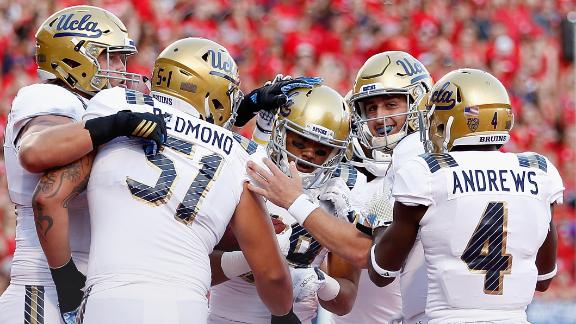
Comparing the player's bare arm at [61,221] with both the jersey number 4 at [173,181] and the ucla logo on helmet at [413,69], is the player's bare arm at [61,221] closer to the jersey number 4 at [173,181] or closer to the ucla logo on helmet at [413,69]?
the jersey number 4 at [173,181]

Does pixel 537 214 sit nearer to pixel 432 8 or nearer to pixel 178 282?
pixel 178 282

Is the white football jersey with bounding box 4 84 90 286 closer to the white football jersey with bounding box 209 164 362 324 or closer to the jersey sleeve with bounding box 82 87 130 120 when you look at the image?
the jersey sleeve with bounding box 82 87 130 120

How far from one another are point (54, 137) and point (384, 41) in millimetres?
9902

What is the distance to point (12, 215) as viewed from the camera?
1003cm

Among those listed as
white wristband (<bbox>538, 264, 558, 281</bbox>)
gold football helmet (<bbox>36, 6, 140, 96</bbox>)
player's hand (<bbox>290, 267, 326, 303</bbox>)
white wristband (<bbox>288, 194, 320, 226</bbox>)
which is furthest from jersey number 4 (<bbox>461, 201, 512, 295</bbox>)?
gold football helmet (<bbox>36, 6, 140, 96</bbox>)

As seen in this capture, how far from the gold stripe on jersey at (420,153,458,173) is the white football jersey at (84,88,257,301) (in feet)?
2.43

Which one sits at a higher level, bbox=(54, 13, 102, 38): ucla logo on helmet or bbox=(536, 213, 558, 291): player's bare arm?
bbox=(54, 13, 102, 38): ucla logo on helmet

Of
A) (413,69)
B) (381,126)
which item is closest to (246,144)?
(381,126)

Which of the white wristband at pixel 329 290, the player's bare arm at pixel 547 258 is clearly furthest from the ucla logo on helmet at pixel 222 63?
the player's bare arm at pixel 547 258

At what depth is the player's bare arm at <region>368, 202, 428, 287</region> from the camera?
397cm

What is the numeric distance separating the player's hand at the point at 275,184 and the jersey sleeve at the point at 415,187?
54 cm

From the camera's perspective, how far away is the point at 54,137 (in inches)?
149

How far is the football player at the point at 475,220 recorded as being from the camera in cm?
391

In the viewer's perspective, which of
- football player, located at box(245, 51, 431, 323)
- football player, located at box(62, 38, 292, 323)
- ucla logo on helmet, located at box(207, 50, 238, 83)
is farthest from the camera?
football player, located at box(245, 51, 431, 323)
